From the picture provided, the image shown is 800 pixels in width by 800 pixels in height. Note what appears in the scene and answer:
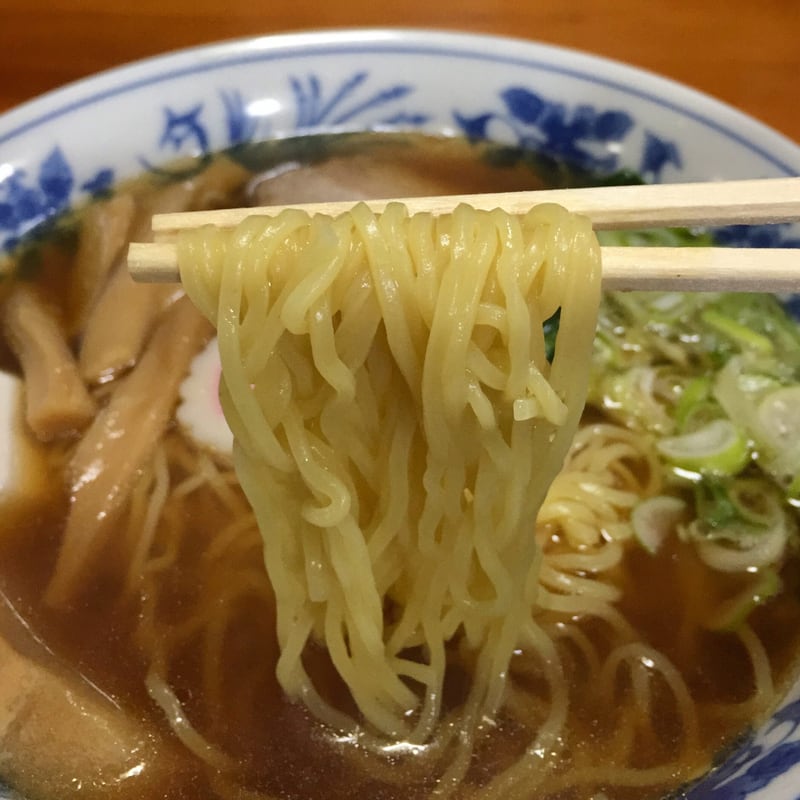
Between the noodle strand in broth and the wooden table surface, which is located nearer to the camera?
the noodle strand in broth

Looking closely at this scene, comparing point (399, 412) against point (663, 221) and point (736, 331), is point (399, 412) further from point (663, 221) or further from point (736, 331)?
point (736, 331)

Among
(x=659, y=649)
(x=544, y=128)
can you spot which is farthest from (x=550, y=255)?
(x=544, y=128)

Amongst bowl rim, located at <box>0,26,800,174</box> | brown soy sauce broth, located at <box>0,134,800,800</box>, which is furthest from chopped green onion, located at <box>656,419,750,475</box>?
bowl rim, located at <box>0,26,800,174</box>

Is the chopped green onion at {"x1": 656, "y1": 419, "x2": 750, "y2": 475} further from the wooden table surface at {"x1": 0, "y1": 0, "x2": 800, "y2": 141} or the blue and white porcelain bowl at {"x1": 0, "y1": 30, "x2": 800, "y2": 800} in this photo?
the wooden table surface at {"x1": 0, "y1": 0, "x2": 800, "y2": 141}

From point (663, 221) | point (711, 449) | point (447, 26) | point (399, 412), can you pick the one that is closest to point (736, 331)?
point (711, 449)

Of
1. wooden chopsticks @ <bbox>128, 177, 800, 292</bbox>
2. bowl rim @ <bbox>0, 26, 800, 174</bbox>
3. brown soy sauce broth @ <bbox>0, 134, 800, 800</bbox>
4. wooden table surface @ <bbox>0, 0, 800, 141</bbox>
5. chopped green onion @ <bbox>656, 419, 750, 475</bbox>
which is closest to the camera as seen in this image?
wooden chopsticks @ <bbox>128, 177, 800, 292</bbox>
